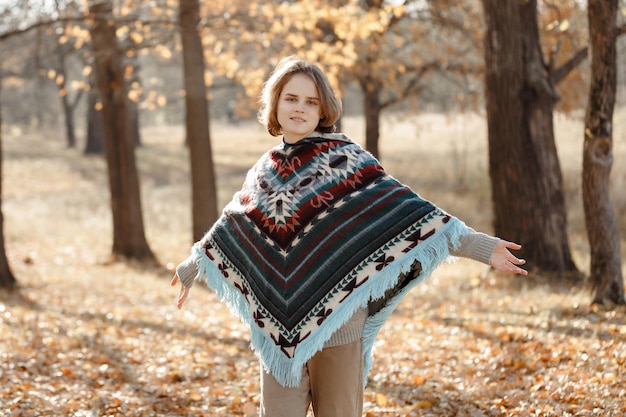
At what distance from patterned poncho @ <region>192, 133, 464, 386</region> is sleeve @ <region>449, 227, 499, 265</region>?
0.05 meters

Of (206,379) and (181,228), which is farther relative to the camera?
(181,228)

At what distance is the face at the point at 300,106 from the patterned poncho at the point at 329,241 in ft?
0.24

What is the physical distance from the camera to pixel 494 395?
5.46 meters

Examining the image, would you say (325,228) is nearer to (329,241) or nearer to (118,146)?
(329,241)

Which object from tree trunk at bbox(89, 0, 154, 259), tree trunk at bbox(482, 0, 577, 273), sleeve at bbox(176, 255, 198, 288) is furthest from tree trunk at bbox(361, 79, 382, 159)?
sleeve at bbox(176, 255, 198, 288)

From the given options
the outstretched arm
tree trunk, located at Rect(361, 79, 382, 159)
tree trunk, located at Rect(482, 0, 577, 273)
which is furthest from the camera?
tree trunk, located at Rect(361, 79, 382, 159)

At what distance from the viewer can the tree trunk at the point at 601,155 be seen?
6562 millimetres

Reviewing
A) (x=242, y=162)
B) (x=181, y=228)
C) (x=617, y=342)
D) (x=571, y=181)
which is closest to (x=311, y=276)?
(x=617, y=342)

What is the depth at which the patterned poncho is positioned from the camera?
3.55 m

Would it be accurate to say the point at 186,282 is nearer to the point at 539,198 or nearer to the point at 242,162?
the point at 539,198

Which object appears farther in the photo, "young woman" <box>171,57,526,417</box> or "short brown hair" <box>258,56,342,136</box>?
"short brown hair" <box>258,56,342,136</box>

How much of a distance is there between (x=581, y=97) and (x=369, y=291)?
12.5 metres

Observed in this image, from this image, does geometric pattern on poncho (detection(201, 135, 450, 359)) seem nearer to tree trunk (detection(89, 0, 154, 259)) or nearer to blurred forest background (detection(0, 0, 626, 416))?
blurred forest background (detection(0, 0, 626, 416))

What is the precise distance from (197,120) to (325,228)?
26.9 ft
